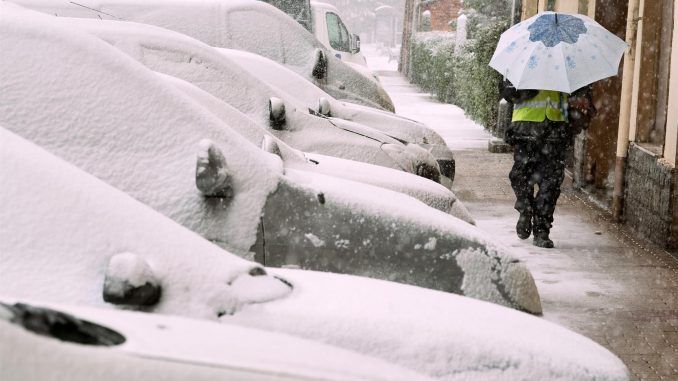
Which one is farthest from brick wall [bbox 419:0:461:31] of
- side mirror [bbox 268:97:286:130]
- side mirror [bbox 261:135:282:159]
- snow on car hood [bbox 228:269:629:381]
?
snow on car hood [bbox 228:269:629:381]

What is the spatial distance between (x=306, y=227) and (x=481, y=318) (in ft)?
3.97

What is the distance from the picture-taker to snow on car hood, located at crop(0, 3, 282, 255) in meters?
4.34

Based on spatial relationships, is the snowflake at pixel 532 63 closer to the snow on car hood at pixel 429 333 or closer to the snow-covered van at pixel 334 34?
the snow on car hood at pixel 429 333

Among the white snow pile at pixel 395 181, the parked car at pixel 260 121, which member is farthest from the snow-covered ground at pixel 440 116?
the white snow pile at pixel 395 181

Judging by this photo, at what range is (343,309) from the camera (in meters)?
3.34

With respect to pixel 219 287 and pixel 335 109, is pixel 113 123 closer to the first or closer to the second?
pixel 219 287

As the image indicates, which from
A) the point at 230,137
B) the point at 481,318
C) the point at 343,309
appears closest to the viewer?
the point at 343,309

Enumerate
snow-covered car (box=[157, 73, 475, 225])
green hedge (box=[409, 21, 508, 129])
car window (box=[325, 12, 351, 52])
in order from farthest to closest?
1. car window (box=[325, 12, 351, 52])
2. green hedge (box=[409, 21, 508, 129])
3. snow-covered car (box=[157, 73, 475, 225])

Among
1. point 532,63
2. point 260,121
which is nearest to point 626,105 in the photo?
point 532,63

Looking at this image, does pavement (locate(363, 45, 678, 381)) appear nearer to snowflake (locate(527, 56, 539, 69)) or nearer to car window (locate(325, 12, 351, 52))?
snowflake (locate(527, 56, 539, 69))

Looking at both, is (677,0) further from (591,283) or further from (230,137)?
(230,137)

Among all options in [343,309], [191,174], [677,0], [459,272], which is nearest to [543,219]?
[677,0]

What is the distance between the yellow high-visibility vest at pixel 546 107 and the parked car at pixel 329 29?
9914 mm

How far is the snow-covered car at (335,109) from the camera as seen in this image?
9.52m
